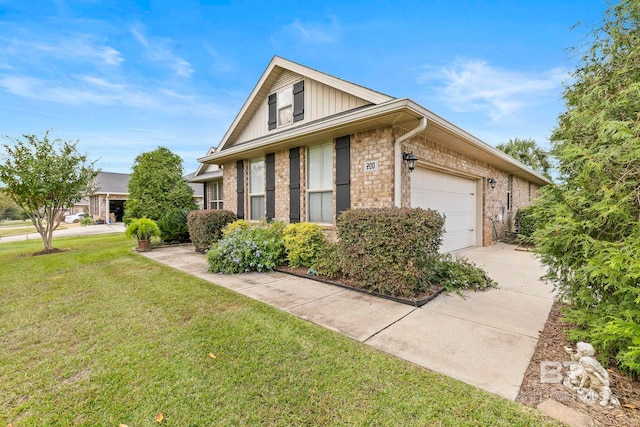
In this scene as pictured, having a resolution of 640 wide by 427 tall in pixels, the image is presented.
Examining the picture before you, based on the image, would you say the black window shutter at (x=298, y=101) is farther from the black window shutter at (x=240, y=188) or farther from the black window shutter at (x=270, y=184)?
the black window shutter at (x=240, y=188)

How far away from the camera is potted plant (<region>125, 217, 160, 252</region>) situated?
28.7ft

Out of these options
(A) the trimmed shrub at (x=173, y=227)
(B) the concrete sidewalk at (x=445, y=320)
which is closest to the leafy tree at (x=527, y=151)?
(B) the concrete sidewalk at (x=445, y=320)

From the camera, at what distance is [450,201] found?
25.7 ft

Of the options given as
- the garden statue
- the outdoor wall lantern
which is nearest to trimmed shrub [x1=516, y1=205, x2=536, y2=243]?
the outdoor wall lantern

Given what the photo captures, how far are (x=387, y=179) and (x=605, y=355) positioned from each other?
3.77 meters

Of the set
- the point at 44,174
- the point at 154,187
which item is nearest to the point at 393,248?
the point at 44,174

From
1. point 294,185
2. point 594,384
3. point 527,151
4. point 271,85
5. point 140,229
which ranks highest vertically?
point 527,151

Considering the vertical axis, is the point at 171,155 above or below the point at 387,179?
above

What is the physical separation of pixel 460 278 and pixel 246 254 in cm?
418

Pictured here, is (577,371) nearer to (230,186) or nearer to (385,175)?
(385,175)

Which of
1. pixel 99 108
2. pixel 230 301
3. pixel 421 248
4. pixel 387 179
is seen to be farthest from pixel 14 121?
pixel 421 248

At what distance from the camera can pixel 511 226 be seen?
11906 mm

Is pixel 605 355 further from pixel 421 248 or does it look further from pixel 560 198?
pixel 421 248

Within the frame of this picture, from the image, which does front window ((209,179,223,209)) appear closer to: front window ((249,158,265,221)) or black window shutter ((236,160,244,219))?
black window shutter ((236,160,244,219))
